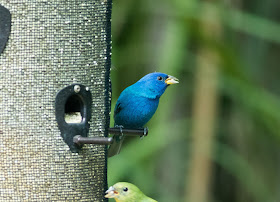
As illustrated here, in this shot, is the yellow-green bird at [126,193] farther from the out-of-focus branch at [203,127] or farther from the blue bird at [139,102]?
the out-of-focus branch at [203,127]

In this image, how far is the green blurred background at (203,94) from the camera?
546cm

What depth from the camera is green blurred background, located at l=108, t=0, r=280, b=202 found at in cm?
546

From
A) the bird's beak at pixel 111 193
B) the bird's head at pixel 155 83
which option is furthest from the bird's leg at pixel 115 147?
the bird's beak at pixel 111 193

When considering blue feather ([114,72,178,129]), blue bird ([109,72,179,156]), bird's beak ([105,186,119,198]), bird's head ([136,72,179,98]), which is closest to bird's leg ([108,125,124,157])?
blue bird ([109,72,179,156])

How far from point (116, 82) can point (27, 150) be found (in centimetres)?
363

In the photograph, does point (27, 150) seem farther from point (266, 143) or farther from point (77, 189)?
point (266, 143)

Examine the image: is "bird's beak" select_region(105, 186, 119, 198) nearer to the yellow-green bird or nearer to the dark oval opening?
the yellow-green bird

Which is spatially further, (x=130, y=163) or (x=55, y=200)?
(x=130, y=163)

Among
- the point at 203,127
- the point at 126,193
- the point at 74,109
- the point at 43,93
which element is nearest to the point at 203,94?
the point at 203,127

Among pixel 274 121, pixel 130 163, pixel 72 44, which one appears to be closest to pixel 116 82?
pixel 130 163

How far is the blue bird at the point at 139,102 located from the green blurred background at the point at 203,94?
27cm

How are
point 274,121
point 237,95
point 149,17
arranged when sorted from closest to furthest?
point 274,121 < point 237,95 < point 149,17

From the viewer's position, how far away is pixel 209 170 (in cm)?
643

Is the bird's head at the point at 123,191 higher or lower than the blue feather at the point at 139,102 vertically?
lower
